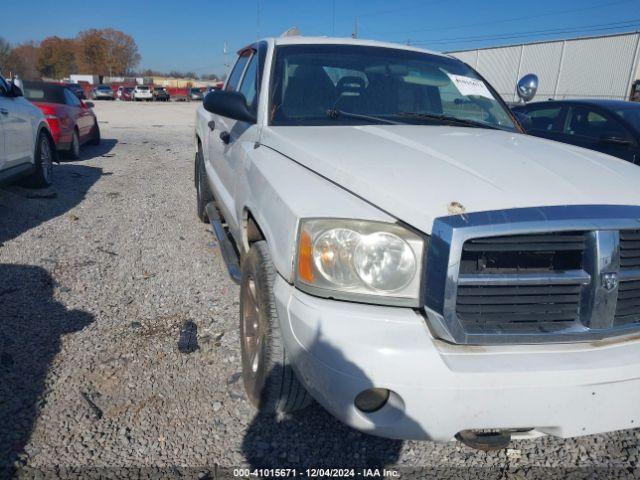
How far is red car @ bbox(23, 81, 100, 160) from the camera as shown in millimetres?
8523

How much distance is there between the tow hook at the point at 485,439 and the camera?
1786 millimetres

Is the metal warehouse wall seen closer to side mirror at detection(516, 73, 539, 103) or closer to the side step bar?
side mirror at detection(516, 73, 539, 103)

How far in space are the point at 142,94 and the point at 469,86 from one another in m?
48.4

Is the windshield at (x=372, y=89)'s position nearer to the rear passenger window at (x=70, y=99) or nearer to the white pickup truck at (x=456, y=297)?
the white pickup truck at (x=456, y=297)

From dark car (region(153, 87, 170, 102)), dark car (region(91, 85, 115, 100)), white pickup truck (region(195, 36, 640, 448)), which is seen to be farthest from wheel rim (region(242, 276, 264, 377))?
dark car (region(91, 85, 115, 100))

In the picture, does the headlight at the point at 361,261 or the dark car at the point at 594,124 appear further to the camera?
the dark car at the point at 594,124

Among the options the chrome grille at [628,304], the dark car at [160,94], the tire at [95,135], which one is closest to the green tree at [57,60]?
the dark car at [160,94]

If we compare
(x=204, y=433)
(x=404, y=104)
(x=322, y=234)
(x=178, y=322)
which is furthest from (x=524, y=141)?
(x=178, y=322)

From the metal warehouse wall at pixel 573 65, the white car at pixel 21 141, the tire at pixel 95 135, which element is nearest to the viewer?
the white car at pixel 21 141

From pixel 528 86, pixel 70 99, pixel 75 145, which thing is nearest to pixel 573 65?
pixel 70 99

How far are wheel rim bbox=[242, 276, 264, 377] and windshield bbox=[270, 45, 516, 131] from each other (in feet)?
3.35

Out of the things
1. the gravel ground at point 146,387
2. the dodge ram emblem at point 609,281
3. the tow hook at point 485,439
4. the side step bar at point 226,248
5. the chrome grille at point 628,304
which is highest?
the dodge ram emblem at point 609,281

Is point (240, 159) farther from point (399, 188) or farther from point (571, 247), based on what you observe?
point (571, 247)

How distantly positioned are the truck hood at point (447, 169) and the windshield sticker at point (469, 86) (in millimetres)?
806
